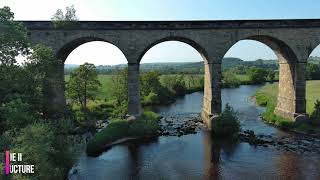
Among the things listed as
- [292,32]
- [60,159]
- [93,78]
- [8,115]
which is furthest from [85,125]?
[292,32]

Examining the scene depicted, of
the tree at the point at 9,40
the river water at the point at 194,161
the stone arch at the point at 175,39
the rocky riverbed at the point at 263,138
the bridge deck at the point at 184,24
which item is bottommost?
the river water at the point at 194,161

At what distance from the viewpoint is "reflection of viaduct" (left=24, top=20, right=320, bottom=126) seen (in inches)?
1189

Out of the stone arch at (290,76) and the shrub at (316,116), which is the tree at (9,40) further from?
the shrub at (316,116)

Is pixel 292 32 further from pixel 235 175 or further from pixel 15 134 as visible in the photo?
pixel 15 134

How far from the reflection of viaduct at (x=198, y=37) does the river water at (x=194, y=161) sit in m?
5.31

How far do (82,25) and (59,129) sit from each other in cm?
1331

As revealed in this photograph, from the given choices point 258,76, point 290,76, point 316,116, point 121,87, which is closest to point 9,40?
point 290,76

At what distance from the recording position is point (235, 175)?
69.3 feet

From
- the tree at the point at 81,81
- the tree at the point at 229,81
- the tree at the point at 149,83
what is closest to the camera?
the tree at the point at 81,81

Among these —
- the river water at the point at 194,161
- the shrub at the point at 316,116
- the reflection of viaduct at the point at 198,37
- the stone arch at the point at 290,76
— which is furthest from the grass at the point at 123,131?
the shrub at the point at 316,116

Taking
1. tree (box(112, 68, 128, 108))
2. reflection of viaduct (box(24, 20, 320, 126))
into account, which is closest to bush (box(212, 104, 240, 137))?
reflection of viaduct (box(24, 20, 320, 126))

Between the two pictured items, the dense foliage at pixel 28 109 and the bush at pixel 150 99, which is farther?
the bush at pixel 150 99

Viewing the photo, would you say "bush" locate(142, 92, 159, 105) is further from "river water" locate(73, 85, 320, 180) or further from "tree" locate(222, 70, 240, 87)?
"tree" locate(222, 70, 240, 87)

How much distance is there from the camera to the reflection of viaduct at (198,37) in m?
30.2
